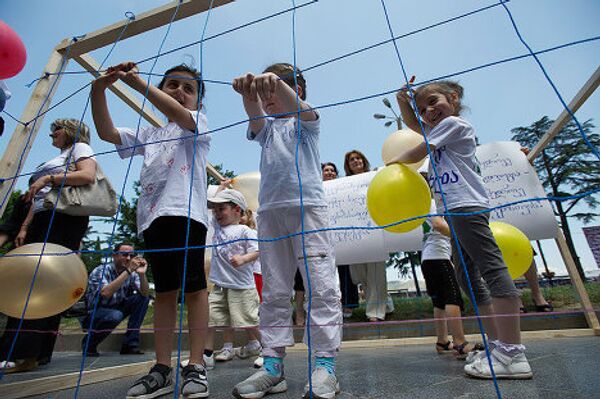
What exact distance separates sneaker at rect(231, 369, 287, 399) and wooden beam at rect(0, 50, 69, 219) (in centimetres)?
134

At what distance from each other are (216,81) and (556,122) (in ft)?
7.82

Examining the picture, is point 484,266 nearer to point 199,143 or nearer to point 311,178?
point 311,178

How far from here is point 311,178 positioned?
138 cm

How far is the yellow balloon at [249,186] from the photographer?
3.17m

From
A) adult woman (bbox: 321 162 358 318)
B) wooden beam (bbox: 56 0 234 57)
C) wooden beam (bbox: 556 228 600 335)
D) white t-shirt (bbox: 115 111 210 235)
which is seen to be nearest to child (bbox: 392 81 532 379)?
white t-shirt (bbox: 115 111 210 235)

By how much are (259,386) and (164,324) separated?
16.1 inches

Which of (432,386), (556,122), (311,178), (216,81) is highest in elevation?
(556,122)

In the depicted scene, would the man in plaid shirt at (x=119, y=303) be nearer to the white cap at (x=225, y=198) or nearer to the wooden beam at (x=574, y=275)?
the white cap at (x=225, y=198)

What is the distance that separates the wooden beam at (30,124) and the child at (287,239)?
1.14m

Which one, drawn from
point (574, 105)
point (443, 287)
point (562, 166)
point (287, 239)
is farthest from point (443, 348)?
point (562, 166)

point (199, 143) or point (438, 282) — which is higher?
point (199, 143)

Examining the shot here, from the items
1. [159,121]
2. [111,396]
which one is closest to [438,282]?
[111,396]

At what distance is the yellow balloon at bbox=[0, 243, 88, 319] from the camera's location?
4.17 feet

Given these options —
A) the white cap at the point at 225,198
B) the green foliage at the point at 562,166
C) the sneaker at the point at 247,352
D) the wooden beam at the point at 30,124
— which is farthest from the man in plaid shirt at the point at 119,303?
the green foliage at the point at 562,166
